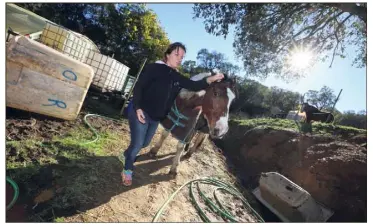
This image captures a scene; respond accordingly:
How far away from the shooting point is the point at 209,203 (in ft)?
13.5

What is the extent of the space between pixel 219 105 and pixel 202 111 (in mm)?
524

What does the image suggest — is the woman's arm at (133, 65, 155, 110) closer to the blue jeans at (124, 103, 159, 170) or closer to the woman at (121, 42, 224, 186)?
the woman at (121, 42, 224, 186)

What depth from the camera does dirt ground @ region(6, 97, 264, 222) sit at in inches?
108

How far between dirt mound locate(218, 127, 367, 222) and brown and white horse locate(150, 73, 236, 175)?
2984 mm

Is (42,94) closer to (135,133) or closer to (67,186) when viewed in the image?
(67,186)

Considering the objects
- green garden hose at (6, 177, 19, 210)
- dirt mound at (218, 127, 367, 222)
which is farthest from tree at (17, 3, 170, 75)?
green garden hose at (6, 177, 19, 210)

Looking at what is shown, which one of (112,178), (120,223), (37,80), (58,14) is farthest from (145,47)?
(120,223)

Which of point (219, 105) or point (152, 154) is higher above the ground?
point (219, 105)

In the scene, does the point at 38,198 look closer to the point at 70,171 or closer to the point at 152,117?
the point at 70,171

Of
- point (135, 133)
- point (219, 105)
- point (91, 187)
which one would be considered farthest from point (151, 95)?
point (91, 187)

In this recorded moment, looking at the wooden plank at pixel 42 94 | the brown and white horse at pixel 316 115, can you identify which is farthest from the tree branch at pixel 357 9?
the brown and white horse at pixel 316 115

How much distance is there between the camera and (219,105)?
13.5 feet

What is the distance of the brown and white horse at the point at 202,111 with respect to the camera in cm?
409

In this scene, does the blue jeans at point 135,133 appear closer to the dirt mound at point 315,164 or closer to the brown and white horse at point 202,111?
the brown and white horse at point 202,111
